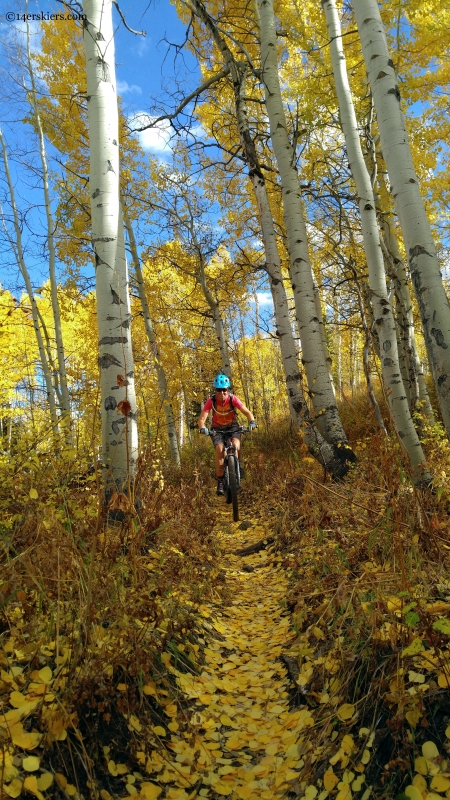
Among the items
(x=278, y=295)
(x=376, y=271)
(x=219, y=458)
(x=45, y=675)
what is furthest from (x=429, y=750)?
(x=278, y=295)

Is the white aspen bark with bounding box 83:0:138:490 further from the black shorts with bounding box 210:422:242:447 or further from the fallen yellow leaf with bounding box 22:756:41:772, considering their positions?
the black shorts with bounding box 210:422:242:447

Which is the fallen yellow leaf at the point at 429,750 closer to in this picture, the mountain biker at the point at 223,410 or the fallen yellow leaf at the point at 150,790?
the fallen yellow leaf at the point at 150,790

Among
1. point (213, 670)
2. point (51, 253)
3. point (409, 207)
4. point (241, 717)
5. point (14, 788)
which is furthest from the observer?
point (51, 253)

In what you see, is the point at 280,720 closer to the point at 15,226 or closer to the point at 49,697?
the point at 49,697

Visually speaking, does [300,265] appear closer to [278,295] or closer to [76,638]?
[278,295]

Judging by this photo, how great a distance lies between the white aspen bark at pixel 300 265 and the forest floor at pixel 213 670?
2539 millimetres

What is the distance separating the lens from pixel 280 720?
2.28 m

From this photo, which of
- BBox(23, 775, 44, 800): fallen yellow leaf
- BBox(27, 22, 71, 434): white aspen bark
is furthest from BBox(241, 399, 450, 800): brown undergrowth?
BBox(27, 22, 71, 434): white aspen bark

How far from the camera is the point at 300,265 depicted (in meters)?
5.99

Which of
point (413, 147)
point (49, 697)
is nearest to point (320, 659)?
point (49, 697)

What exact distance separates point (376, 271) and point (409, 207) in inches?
84.6

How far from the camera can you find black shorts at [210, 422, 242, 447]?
651cm

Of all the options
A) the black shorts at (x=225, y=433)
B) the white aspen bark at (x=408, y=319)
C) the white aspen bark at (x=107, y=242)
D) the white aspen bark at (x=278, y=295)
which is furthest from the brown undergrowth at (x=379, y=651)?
the white aspen bark at (x=408, y=319)

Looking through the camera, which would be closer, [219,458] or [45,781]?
[45,781]
